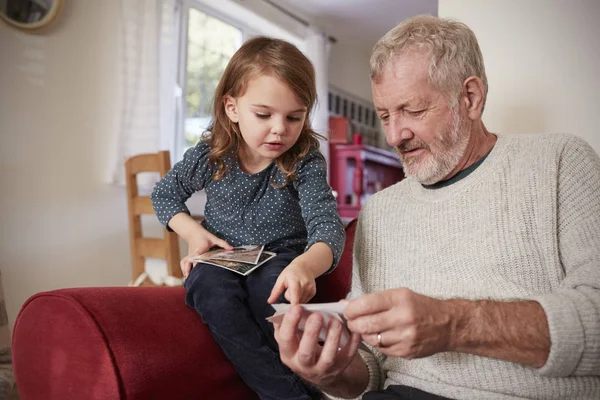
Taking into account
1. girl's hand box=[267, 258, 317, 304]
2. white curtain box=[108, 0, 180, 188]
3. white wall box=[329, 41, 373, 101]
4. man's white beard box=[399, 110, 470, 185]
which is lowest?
girl's hand box=[267, 258, 317, 304]

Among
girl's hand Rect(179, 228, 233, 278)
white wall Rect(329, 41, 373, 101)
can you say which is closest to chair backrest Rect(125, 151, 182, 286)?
girl's hand Rect(179, 228, 233, 278)

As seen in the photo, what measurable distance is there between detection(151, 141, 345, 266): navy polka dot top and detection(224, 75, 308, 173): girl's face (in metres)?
0.08

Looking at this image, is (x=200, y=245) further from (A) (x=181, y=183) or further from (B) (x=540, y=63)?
(B) (x=540, y=63)

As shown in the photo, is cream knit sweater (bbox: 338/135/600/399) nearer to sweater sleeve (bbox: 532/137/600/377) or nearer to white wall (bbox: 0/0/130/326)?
sweater sleeve (bbox: 532/137/600/377)

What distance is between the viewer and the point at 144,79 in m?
3.58

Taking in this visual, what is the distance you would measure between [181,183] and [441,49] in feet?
2.44

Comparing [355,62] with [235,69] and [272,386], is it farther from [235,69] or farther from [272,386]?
[272,386]

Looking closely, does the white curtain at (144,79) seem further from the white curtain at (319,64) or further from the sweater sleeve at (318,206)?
the sweater sleeve at (318,206)

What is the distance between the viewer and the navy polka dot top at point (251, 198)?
56.1 inches

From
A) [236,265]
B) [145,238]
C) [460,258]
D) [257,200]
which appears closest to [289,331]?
[236,265]

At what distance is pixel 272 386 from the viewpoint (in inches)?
46.9

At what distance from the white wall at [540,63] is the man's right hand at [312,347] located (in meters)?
1.01

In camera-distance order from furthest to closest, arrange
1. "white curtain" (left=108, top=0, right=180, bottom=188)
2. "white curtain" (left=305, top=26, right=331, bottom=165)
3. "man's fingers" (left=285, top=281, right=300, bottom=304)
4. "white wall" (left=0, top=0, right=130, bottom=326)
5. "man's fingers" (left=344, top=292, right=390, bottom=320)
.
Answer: "white curtain" (left=305, top=26, right=331, bottom=165) → "white curtain" (left=108, top=0, right=180, bottom=188) → "white wall" (left=0, top=0, right=130, bottom=326) → "man's fingers" (left=285, top=281, right=300, bottom=304) → "man's fingers" (left=344, top=292, right=390, bottom=320)

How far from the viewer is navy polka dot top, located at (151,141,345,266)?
143 centimetres
